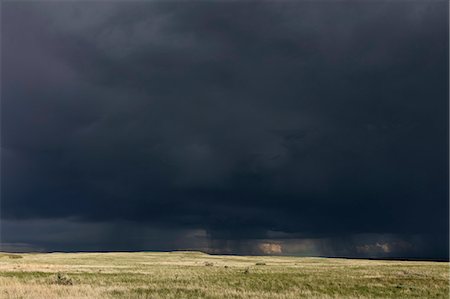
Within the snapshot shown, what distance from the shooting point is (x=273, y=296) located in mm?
28453

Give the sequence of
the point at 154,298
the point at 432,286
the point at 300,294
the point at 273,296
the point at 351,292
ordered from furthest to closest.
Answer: the point at 432,286 < the point at 351,292 < the point at 300,294 < the point at 273,296 < the point at 154,298

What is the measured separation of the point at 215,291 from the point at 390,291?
12351 millimetres

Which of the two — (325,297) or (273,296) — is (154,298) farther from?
(325,297)

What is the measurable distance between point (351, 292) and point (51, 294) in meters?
19.0

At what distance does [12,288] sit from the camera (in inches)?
1223

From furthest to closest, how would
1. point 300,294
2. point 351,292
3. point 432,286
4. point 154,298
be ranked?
point 432,286 < point 351,292 < point 300,294 < point 154,298

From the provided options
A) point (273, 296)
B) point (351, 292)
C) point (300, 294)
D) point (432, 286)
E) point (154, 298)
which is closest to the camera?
point (154, 298)

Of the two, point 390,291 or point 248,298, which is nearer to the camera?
point 248,298

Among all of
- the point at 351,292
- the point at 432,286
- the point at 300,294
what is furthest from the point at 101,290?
the point at 432,286

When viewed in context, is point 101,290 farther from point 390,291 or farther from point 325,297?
point 390,291

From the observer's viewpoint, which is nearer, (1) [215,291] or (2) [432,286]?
(1) [215,291]

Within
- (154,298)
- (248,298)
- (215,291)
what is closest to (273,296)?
(248,298)

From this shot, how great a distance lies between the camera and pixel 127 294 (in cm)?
2898

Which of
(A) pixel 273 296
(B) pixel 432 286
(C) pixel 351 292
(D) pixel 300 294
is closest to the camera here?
(A) pixel 273 296
